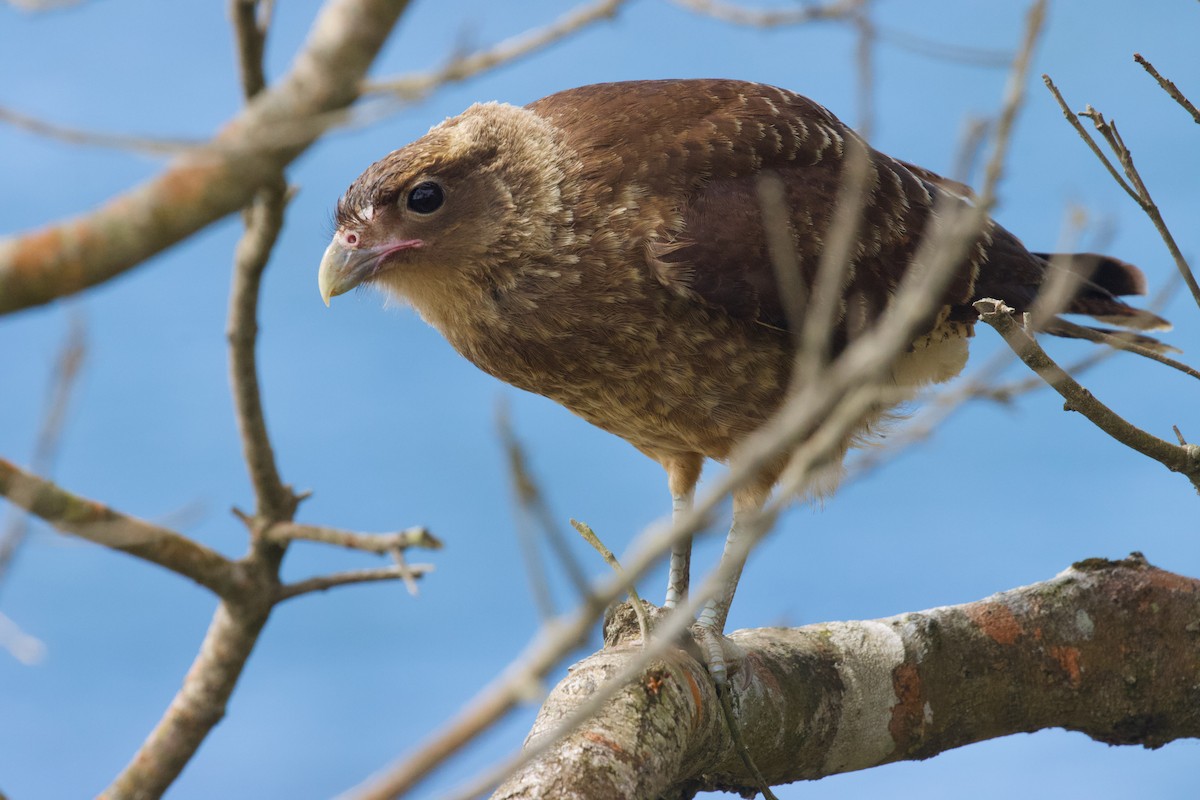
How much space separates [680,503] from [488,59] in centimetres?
296

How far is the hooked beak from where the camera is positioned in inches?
150

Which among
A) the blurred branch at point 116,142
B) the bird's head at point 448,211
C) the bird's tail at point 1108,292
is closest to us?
the blurred branch at point 116,142

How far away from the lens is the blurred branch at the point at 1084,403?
2.91 m

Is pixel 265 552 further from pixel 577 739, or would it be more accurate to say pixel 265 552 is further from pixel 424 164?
pixel 424 164

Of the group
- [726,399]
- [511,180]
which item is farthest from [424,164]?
[726,399]

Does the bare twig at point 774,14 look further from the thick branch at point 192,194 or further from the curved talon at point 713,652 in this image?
the curved talon at point 713,652

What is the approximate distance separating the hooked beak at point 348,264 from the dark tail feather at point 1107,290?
2402mm

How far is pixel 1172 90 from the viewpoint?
3082 mm

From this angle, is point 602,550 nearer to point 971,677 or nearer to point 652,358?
point 652,358

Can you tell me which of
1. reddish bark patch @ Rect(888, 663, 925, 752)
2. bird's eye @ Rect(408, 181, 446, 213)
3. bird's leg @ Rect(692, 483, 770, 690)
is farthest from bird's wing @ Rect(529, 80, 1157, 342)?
reddish bark patch @ Rect(888, 663, 925, 752)

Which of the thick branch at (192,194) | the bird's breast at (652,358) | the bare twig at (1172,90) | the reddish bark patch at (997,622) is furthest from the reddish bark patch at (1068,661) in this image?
the thick branch at (192,194)

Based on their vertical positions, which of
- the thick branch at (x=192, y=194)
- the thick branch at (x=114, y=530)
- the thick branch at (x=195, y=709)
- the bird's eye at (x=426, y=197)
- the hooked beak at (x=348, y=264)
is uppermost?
the bird's eye at (x=426, y=197)

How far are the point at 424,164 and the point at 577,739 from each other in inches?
75.5

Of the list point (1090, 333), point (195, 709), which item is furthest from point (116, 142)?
point (1090, 333)
